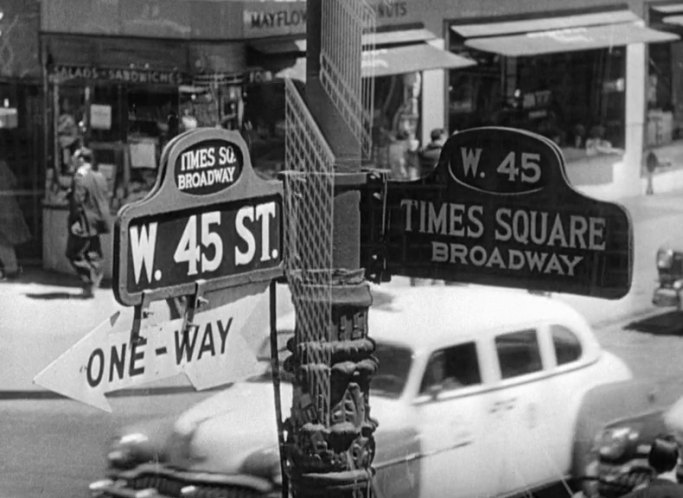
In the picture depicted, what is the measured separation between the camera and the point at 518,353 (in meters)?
3.08

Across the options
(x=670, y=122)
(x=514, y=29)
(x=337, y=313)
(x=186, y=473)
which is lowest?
(x=186, y=473)

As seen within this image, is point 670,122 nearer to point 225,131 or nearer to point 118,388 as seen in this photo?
point 225,131

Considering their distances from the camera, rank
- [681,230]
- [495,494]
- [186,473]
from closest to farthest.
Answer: [681,230] → [495,494] → [186,473]

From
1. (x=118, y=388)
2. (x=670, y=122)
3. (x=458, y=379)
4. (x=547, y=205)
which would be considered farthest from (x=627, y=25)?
(x=118, y=388)

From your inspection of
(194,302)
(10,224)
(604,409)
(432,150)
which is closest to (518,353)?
(604,409)

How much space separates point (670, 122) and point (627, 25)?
0.71 ft

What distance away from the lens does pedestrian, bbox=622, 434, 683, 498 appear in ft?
9.55

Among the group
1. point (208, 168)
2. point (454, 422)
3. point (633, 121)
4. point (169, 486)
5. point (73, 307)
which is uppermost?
point (633, 121)

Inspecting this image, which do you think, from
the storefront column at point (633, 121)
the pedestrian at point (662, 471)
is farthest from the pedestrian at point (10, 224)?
the pedestrian at point (662, 471)

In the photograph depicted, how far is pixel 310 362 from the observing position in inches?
119

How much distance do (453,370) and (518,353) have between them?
149 mm

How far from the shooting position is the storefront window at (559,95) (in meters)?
2.93

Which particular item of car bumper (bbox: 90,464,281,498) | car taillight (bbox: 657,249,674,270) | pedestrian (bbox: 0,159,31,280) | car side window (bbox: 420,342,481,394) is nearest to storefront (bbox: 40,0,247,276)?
pedestrian (bbox: 0,159,31,280)

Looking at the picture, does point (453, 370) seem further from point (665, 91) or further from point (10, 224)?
point (10, 224)
